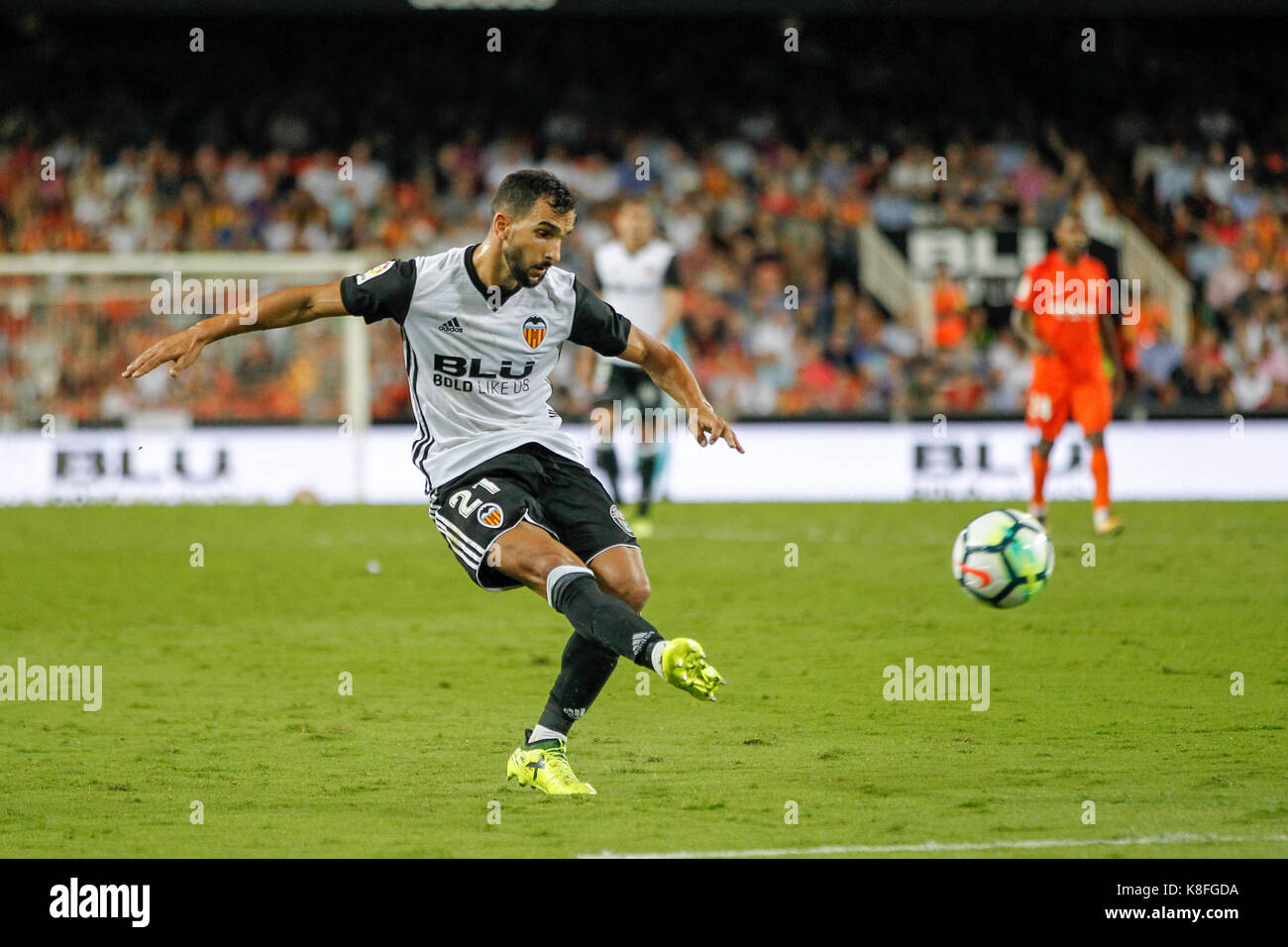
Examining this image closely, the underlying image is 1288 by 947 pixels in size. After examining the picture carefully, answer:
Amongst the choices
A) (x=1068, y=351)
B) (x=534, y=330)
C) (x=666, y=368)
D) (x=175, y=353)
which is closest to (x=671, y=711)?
(x=666, y=368)

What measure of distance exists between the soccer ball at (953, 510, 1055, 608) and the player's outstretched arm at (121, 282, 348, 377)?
3.41m

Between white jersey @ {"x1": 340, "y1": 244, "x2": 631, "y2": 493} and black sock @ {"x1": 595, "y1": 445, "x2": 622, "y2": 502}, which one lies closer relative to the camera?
white jersey @ {"x1": 340, "y1": 244, "x2": 631, "y2": 493}

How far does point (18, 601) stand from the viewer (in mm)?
11422

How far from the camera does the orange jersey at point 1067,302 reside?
13344 mm

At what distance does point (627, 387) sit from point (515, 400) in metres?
8.11

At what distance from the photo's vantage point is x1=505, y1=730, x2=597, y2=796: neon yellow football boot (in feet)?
19.5

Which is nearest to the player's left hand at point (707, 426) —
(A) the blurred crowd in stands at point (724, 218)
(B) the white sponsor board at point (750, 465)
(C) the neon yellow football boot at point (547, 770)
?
(C) the neon yellow football boot at point (547, 770)

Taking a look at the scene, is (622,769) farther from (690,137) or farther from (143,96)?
(143,96)

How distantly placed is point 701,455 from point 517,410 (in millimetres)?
12168

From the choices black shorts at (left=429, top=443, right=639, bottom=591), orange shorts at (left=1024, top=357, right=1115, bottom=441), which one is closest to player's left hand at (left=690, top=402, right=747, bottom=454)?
black shorts at (left=429, top=443, right=639, bottom=591)

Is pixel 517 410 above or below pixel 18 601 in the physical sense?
above

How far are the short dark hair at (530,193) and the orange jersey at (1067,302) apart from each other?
25.3ft

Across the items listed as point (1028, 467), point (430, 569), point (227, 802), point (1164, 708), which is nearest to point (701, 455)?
point (1028, 467)

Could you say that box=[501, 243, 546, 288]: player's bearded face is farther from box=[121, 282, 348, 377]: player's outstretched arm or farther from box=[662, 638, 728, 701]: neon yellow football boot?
box=[662, 638, 728, 701]: neon yellow football boot
